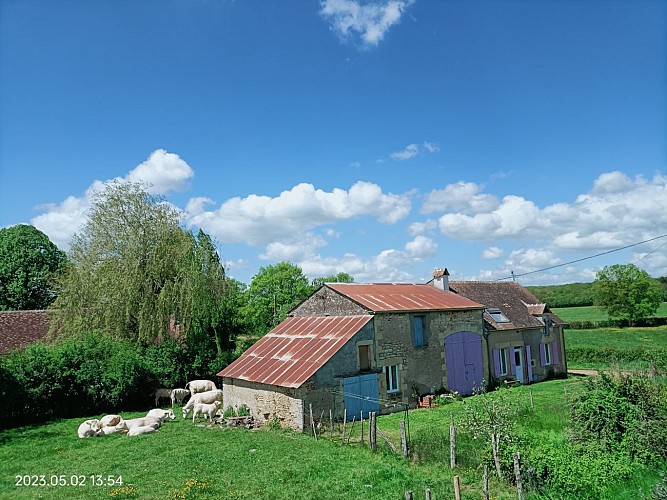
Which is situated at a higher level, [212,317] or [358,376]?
[212,317]

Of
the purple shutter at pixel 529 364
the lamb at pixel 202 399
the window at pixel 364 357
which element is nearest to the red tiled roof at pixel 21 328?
the lamb at pixel 202 399

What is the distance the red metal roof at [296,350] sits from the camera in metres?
19.0

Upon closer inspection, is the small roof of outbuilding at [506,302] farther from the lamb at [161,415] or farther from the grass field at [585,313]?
the grass field at [585,313]

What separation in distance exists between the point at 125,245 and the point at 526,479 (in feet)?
72.0

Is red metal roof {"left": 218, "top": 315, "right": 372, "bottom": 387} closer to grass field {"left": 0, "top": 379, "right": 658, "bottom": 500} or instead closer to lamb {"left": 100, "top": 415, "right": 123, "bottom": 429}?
grass field {"left": 0, "top": 379, "right": 658, "bottom": 500}

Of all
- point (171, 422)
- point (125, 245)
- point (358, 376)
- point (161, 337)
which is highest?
point (125, 245)

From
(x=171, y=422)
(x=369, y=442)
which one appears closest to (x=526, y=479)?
(x=369, y=442)

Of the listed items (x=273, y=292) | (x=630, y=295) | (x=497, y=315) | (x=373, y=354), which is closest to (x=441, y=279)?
(x=497, y=315)

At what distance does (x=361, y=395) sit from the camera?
778 inches

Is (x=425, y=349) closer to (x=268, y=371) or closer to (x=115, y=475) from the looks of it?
(x=268, y=371)

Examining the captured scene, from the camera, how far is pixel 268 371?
20141 mm

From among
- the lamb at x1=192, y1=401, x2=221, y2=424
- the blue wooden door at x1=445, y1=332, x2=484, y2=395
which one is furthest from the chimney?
the lamb at x1=192, y1=401, x2=221, y2=424

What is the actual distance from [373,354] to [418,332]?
3.22 m

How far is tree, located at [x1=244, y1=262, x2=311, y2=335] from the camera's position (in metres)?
56.2
